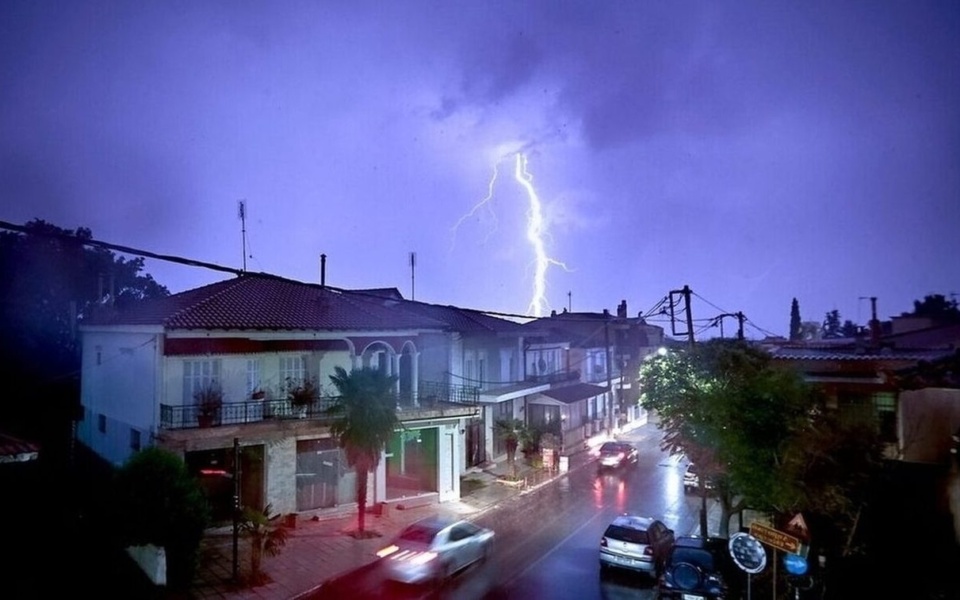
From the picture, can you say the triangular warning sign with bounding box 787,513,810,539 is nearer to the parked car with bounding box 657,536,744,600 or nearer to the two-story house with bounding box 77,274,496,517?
the parked car with bounding box 657,536,744,600

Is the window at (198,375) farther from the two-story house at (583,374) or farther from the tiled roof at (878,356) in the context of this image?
the tiled roof at (878,356)

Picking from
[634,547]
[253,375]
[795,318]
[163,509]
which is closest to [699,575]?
[634,547]

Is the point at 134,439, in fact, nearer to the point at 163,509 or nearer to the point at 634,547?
the point at 163,509

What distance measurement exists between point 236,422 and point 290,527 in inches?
165

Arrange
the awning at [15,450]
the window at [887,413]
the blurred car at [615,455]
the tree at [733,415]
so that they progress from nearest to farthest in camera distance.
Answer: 1. the awning at [15,450]
2. the tree at [733,415]
3. the window at [887,413]
4. the blurred car at [615,455]

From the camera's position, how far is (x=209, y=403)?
754 inches

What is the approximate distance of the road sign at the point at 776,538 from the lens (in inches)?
414

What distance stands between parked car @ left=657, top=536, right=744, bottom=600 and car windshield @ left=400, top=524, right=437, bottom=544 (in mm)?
6166

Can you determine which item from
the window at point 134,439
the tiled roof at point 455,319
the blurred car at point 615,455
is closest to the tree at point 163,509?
the window at point 134,439

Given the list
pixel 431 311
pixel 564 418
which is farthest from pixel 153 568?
pixel 564 418

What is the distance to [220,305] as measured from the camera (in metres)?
21.4

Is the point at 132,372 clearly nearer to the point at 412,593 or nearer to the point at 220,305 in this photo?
the point at 220,305

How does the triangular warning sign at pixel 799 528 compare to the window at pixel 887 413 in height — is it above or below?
below

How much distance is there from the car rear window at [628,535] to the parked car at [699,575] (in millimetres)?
1262
